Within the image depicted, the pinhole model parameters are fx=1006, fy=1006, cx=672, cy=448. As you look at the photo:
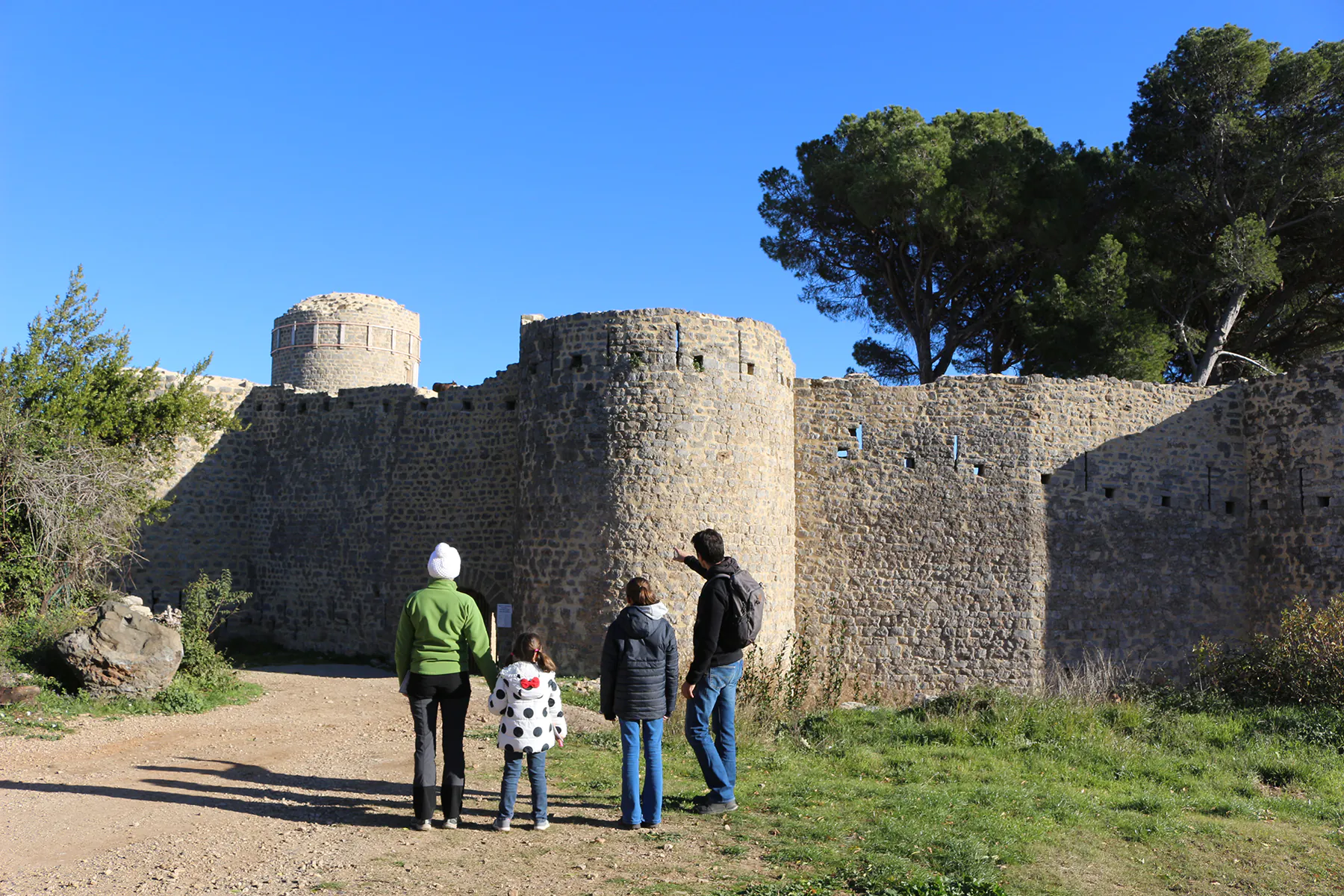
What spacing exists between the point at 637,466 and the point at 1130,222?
13.3m

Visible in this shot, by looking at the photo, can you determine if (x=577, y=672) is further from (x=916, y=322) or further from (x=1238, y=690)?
(x=916, y=322)

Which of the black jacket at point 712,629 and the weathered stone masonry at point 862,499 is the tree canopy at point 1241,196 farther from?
the black jacket at point 712,629

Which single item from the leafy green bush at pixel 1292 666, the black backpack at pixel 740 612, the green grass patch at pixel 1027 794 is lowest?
the green grass patch at pixel 1027 794

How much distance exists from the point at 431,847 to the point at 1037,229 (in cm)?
1840

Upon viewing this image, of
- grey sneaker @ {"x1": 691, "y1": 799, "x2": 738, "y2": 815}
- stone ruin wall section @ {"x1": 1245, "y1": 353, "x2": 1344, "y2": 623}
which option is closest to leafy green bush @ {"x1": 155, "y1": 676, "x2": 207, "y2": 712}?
grey sneaker @ {"x1": 691, "y1": 799, "x2": 738, "y2": 815}

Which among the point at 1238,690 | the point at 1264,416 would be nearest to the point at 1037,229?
the point at 1264,416

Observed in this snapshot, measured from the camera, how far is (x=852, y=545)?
1483cm

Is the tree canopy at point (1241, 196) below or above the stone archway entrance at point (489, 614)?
above

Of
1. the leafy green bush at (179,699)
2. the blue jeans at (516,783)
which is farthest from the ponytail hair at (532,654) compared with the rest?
the leafy green bush at (179,699)

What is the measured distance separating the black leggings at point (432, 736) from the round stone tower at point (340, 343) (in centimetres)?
1905

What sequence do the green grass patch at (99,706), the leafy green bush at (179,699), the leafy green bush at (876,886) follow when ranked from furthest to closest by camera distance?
the leafy green bush at (179,699), the green grass patch at (99,706), the leafy green bush at (876,886)

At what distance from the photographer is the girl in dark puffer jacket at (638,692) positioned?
6.40 metres

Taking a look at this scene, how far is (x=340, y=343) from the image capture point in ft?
81.6

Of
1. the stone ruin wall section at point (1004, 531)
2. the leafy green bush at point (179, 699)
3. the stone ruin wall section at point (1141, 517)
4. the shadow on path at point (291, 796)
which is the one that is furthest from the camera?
the stone ruin wall section at point (1141, 517)
